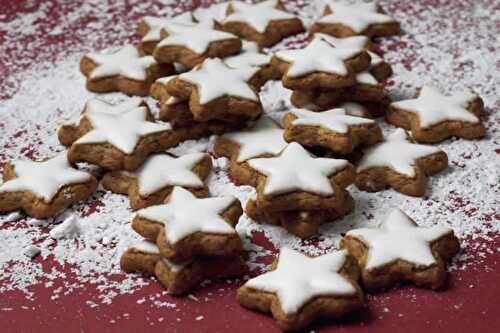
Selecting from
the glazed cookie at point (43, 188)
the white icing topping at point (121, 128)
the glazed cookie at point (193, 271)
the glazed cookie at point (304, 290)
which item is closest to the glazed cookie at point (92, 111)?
the white icing topping at point (121, 128)

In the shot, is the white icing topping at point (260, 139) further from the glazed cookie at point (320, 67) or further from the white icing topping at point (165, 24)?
the white icing topping at point (165, 24)

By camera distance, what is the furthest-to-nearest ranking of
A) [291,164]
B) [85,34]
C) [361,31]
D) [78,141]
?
[85,34] → [361,31] → [78,141] → [291,164]

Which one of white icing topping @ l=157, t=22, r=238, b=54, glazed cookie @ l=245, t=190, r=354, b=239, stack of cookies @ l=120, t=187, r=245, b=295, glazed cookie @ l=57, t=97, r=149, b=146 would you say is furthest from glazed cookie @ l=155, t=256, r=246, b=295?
white icing topping @ l=157, t=22, r=238, b=54

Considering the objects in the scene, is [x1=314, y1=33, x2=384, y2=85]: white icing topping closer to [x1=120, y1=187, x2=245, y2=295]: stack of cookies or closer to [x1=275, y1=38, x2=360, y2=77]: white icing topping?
[x1=275, y1=38, x2=360, y2=77]: white icing topping

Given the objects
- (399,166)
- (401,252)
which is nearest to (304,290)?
(401,252)

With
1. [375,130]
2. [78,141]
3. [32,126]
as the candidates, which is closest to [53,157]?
[78,141]

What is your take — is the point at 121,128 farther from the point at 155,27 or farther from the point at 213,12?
the point at 213,12

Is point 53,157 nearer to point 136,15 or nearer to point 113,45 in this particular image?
point 113,45
